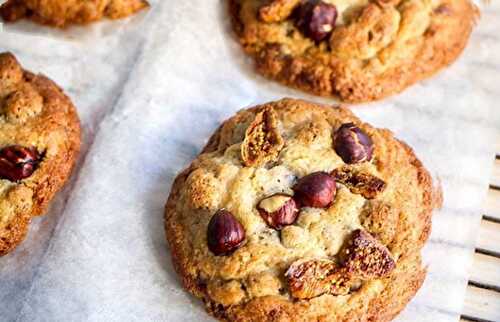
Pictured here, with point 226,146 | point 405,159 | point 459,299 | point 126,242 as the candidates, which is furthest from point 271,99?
point 459,299

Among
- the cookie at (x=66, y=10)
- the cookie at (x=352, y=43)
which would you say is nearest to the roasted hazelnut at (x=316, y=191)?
the cookie at (x=352, y=43)

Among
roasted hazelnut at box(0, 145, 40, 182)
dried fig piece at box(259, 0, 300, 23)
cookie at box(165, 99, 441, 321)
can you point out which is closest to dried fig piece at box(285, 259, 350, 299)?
cookie at box(165, 99, 441, 321)

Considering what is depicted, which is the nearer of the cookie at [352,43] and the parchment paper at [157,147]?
the parchment paper at [157,147]

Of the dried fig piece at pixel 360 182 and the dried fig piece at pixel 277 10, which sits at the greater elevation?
the dried fig piece at pixel 277 10

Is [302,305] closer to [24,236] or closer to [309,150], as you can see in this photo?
[309,150]

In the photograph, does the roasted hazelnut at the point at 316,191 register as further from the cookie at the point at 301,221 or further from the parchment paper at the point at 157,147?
the parchment paper at the point at 157,147

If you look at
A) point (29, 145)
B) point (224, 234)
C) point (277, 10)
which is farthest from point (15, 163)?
point (277, 10)
